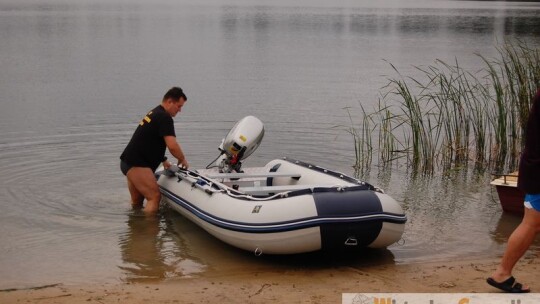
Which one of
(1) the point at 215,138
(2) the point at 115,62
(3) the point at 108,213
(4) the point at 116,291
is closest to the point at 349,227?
(4) the point at 116,291

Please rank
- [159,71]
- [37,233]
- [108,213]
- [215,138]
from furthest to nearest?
[159,71], [215,138], [108,213], [37,233]

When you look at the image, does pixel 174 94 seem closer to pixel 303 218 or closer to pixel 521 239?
pixel 303 218

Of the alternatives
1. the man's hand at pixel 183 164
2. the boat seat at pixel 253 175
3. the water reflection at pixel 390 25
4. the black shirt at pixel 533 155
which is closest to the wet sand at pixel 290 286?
the black shirt at pixel 533 155

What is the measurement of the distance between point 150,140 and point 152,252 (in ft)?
4.48

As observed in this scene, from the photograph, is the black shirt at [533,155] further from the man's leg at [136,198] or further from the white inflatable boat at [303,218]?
the man's leg at [136,198]

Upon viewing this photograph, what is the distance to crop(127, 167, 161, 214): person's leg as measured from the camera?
8.60 meters

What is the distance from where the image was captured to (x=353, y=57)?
29.0 m

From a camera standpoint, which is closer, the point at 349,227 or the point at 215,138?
the point at 349,227

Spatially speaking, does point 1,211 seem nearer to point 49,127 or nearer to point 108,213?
point 108,213

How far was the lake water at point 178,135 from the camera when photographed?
24.6ft

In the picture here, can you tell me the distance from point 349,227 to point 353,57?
2269cm

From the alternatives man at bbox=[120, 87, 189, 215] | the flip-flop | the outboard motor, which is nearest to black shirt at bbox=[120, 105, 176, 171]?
man at bbox=[120, 87, 189, 215]

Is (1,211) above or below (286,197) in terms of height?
below

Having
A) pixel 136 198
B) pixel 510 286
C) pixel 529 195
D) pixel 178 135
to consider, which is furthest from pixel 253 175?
pixel 178 135
